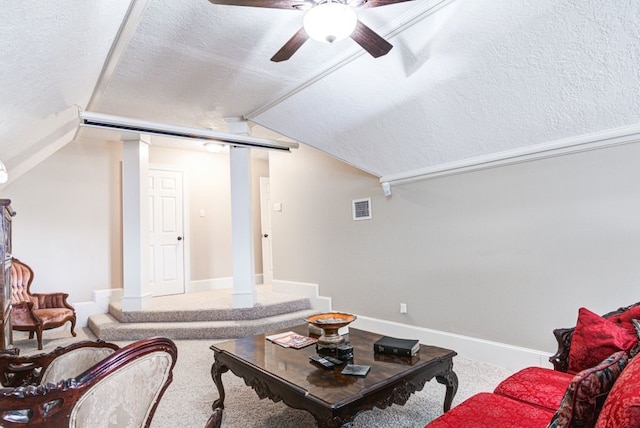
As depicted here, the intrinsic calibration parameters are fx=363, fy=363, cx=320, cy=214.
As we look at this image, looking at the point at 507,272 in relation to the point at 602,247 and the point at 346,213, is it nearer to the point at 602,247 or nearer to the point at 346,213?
the point at 602,247

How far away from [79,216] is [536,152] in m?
5.68

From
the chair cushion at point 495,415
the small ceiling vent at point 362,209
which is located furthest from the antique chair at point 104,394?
the small ceiling vent at point 362,209

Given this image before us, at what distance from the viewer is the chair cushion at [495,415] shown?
143cm

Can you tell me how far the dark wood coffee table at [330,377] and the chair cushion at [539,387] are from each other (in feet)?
1.35

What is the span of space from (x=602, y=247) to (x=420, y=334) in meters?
1.86

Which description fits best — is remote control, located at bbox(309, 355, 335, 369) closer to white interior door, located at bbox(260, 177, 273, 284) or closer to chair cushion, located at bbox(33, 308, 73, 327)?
chair cushion, located at bbox(33, 308, 73, 327)

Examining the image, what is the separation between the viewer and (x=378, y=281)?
14.1ft

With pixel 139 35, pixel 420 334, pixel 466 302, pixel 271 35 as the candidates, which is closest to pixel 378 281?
pixel 420 334

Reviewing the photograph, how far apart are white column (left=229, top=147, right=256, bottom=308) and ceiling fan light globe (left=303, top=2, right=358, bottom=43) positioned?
9.16ft

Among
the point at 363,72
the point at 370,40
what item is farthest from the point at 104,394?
the point at 363,72

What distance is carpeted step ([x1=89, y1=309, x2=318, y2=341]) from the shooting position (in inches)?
165

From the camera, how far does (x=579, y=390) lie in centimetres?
98

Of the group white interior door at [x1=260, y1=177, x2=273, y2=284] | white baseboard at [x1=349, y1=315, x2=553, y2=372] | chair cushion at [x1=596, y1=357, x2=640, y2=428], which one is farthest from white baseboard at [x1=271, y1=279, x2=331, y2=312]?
chair cushion at [x1=596, y1=357, x2=640, y2=428]

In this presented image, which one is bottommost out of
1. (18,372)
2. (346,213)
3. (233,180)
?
(18,372)
